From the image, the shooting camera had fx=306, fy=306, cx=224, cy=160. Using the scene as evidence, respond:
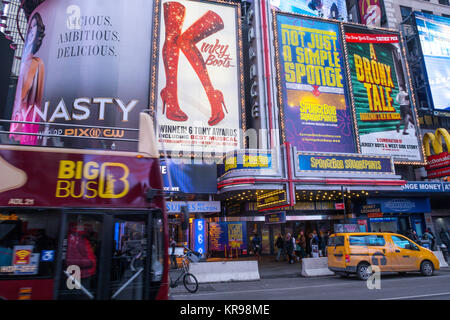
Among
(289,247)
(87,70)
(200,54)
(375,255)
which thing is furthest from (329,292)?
(87,70)

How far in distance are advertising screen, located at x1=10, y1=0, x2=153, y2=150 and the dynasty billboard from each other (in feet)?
4.48

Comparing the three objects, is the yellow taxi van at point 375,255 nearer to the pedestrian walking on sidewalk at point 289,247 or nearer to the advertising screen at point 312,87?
the pedestrian walking on sidewalk at point 289,247

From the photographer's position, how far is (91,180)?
214 inches

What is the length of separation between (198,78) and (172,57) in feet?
7.94

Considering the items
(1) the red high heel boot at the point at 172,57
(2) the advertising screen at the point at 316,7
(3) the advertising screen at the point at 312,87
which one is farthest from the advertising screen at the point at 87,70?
(2) the advertising screen at the point at 316,7

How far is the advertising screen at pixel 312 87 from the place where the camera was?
23.5 m

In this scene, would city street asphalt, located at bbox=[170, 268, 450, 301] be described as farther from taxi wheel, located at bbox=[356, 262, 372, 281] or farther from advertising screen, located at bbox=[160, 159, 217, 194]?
advertising screen, located at bbox=[160, 159, 217, 194]

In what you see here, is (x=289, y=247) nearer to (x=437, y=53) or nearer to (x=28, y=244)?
(x=28, y=244)

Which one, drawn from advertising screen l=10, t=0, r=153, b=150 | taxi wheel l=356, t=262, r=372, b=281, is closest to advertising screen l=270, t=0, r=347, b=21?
advertising screen l=10, t=0, r=153, b=150

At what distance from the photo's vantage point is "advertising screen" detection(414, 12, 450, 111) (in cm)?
2758

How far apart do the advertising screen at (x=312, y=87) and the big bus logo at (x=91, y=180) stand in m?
18.5

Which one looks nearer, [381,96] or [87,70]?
[87,70]

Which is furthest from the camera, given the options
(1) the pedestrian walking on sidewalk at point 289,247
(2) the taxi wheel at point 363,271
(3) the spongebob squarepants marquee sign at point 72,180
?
(1) the pedestrian walking on sidewalk at point 289,247
